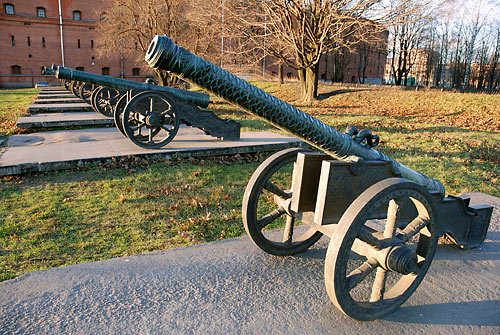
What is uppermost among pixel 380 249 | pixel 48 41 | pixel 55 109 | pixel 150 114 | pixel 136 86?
pixel 48 41

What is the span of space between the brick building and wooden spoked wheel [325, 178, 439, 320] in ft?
117

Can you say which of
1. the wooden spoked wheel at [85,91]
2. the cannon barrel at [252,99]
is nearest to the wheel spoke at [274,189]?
the cannon barrel at [252,99]

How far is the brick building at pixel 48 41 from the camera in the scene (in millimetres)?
35719

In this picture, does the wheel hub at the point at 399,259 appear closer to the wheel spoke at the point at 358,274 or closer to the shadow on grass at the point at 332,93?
the wheel spoke at the point at 358,274

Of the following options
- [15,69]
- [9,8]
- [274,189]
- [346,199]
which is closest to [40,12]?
[9,8]

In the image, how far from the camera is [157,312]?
214 centimetres

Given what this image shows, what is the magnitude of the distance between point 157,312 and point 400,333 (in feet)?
4.51

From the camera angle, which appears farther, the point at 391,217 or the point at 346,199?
the point at 346,199

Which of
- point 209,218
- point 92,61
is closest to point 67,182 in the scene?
point 209,218

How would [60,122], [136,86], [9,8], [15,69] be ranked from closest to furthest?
[136,86] < [60,122] < [15,69] < [9,8]

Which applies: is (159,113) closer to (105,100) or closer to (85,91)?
(105,100)

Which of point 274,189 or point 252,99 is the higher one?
point 252,99

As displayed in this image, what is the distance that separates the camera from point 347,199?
87.2 inches

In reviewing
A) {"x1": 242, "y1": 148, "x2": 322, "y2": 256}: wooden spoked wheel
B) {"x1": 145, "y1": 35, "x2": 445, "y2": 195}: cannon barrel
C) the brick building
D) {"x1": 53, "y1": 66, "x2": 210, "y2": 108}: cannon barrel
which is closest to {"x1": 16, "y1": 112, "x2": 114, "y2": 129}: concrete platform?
{"x1": 53, "y1": 66, "x2": 210, "y2": 108}: cannon barrel
